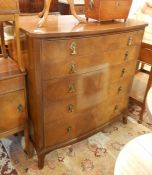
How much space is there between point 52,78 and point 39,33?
0.31 meters

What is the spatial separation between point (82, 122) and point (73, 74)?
0.48 metres

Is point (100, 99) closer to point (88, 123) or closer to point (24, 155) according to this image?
point (88, 123)

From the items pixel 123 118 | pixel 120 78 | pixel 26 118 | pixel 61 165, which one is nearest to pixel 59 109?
pixel 26 118

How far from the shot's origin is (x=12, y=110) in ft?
4.63

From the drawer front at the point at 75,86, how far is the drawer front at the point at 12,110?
0.65 ft

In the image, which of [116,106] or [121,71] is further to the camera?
[116,106]

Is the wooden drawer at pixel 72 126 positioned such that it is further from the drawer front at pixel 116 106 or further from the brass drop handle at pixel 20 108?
the brass drop handle at pixel 20 108

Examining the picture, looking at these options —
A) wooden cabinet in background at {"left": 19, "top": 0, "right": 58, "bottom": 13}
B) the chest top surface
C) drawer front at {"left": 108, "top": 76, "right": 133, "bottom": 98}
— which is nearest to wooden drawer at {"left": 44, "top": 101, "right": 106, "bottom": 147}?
drawer front at {"left": 108, "top": 76, "right": 133, "bottom": 98}

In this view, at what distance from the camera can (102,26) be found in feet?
4.81

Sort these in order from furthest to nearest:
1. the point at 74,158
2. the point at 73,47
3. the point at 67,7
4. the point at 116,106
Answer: the point at 67,7 → the point at 116,106 → the point at 74,158 → the point at 73,47

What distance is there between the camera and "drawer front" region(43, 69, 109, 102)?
4.44 ft

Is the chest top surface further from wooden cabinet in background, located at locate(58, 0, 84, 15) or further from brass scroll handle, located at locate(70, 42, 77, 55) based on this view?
wooden cabinet in background, located at locate(58, 0, 84, 15)

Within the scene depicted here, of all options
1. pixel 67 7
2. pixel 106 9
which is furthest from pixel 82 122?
pixel 67 7

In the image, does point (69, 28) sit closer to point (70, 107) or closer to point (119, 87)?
point (70, 107)
